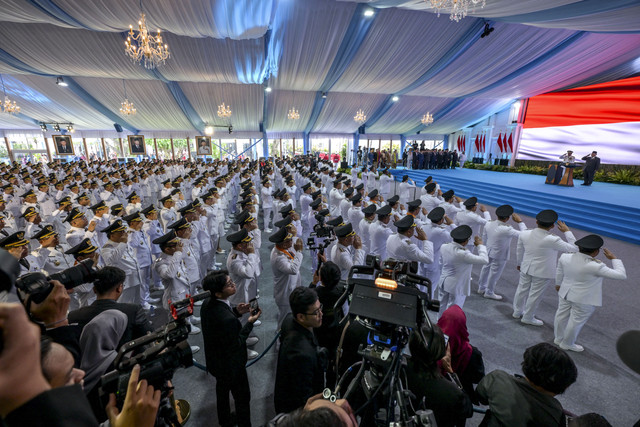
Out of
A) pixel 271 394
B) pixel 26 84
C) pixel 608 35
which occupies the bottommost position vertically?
pixel 271 394

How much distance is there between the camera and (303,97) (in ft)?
67.1

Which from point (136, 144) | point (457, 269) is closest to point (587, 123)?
point (457, 269)

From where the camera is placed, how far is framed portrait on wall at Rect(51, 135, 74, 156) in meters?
20.6

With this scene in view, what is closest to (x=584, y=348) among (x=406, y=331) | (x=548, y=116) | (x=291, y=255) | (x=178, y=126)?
(x=406, y=331)

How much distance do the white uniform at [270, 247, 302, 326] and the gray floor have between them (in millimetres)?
678

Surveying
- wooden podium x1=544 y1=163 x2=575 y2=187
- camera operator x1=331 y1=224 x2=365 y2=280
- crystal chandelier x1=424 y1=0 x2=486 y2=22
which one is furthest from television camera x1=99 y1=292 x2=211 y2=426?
wooden podium x1=544 y1=163 x2=575 y2=187

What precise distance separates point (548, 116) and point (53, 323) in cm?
2188

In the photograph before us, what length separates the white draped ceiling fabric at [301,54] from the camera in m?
8.02

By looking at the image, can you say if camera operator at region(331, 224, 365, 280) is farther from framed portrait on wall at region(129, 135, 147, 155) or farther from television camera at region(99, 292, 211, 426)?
framed portrait on wall at region(129, 135, 147, 155)

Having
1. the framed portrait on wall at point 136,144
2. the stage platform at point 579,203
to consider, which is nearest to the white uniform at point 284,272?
the stage platform at point 579,203

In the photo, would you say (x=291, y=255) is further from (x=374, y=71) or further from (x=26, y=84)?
(x=26, y=84)

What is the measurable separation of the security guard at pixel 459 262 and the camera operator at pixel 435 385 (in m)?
2.28

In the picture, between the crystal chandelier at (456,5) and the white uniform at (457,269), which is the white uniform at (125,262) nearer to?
the white uniform at (457,269)

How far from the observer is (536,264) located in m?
4.04
